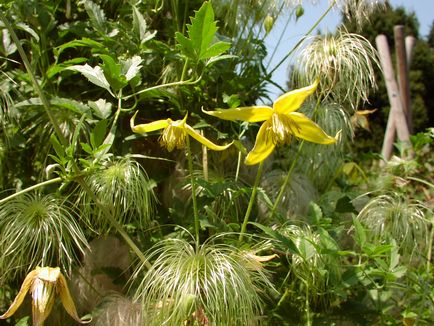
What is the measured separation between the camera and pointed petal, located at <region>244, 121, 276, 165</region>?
0.81m

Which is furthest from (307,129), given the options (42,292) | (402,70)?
(402,70)

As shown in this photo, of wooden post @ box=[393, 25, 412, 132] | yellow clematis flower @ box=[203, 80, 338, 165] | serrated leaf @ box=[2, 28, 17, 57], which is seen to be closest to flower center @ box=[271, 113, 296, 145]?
yellow clematis flower @ box=[203, 80, 338, 165]

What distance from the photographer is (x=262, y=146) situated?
32.3 inches

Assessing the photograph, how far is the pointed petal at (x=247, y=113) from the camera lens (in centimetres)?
78

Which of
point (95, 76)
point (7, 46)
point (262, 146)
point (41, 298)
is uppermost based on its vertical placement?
point (7, 46)

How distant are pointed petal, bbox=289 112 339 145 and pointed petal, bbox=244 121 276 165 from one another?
0.12ft

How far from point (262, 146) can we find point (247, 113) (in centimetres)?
6

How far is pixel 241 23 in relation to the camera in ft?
4.30

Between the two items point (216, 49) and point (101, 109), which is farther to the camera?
point (101, 109)

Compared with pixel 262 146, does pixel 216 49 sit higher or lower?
higher

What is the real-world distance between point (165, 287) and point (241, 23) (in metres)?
0.70

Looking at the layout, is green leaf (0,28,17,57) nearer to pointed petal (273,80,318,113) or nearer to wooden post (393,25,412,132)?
pointed petal (273,80,318,113)

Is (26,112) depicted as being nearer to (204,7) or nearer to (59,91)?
(59,91)

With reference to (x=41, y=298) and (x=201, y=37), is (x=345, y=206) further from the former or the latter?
(x=41, y=298)
